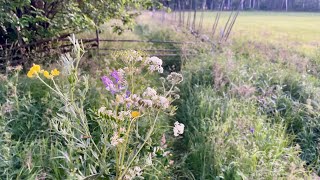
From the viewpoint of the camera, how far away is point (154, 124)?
2.09m

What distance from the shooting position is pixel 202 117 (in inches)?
162

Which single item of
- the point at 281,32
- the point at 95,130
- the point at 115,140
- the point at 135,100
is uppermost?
the point at 135,100

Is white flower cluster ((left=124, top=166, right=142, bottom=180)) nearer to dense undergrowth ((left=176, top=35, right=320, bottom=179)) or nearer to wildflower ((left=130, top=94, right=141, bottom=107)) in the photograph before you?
wildflower ((left=130, top=94, right=141, bottom=107))

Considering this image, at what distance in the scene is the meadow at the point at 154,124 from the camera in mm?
2100

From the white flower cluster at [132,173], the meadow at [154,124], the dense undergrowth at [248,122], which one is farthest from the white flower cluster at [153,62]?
the dense undergrowth at [248,122]

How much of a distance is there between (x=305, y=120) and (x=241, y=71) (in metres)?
1.36

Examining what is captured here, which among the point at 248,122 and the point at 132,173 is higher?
the point at 132,173

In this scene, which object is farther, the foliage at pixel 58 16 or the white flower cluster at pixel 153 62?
the foliage at pixel 58 16

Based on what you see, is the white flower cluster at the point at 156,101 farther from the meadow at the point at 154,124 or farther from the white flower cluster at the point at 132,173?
the white flower cluster at the point at 132,173

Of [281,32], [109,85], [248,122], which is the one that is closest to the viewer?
[109,85]

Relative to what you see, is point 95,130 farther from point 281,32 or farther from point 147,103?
point 281,32

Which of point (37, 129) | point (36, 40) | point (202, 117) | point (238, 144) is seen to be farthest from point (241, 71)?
point (36, 40)

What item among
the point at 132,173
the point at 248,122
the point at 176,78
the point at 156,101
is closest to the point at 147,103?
the point at 156,101

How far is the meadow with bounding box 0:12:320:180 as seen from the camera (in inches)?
82.7
